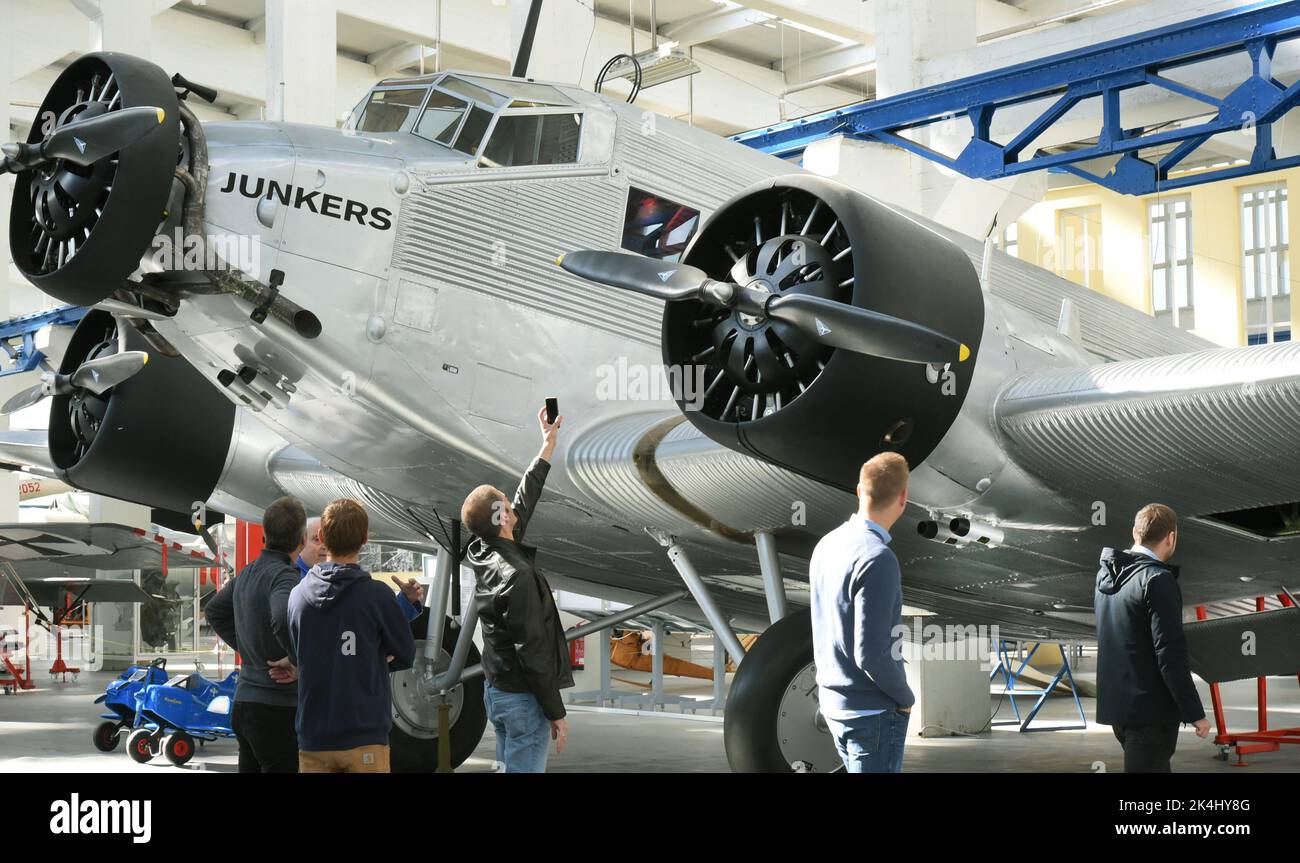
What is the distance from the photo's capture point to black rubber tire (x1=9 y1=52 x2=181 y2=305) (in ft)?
19.7

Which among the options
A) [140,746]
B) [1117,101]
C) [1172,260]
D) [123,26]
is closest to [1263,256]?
[1172,260]

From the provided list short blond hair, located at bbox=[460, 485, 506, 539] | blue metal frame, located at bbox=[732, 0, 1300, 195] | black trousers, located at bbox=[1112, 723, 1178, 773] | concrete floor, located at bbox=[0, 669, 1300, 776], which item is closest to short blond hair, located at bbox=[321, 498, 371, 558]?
short blond hair, located at bbox=[460, 485, 506, 539]

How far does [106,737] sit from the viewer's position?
11.8 metres

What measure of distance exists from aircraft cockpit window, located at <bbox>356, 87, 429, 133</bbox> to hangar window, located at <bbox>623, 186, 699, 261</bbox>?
1.34 m

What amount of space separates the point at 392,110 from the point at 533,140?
2.90ft

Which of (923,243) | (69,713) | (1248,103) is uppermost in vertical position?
(1248,103)

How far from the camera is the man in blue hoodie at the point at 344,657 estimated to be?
4688 millimetres

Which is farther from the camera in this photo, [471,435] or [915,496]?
[471,435]

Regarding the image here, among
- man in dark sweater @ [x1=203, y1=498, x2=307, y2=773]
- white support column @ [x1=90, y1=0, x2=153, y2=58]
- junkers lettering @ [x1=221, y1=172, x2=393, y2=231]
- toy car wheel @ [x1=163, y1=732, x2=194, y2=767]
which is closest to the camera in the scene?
man in dark sweater @ [x1=203, y1=498, x2=307, y2=773]

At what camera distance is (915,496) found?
6.36m

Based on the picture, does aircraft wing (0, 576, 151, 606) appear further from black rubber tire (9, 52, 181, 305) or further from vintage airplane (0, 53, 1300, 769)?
black rubber tire (9, 52, 181, 305)
